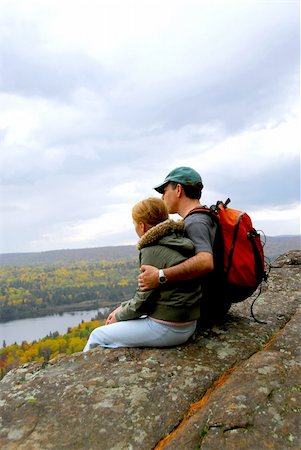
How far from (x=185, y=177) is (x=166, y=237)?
1.14 metres

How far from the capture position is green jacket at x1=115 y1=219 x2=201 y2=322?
472 centimetres

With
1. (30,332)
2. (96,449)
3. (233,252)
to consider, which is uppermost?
(233,252)

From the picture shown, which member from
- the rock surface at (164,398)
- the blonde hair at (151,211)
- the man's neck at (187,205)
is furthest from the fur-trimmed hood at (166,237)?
the rock surface at (164,398)

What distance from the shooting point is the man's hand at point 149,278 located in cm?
458

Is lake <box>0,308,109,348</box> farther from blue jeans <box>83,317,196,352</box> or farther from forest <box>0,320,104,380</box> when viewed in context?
blue jeans <box>83,317,196,352</box>

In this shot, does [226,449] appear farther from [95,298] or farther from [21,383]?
[95,298]

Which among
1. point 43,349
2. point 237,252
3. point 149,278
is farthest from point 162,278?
Answer: point 43,349

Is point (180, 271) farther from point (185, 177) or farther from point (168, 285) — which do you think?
point (185, 177)

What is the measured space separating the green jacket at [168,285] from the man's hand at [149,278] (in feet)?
0.34

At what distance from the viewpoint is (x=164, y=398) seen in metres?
3.86

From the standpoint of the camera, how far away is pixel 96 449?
3201mm

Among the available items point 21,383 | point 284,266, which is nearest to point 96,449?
point 21,383

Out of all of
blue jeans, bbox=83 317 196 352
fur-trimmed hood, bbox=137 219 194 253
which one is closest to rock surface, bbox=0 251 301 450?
blue jeans, bbox=83 317 196 352

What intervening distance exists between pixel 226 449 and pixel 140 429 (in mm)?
831
